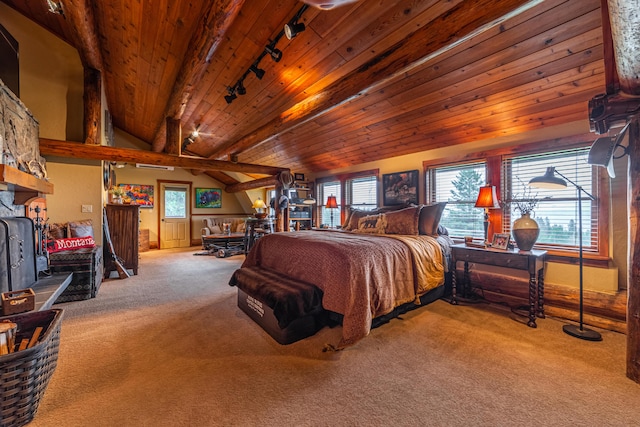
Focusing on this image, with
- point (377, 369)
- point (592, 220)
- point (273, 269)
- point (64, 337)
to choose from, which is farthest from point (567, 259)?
point (64, 337)

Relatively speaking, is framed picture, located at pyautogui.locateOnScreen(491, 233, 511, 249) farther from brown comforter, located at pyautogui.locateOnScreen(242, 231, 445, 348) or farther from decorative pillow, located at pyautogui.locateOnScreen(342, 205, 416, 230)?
decorative pillow, located at pyautogui.locateOnScreen(342, 205, 416, 230)

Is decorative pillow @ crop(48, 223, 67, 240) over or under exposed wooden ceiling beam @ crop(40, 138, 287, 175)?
under

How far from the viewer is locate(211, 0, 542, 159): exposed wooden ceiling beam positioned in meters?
1.79

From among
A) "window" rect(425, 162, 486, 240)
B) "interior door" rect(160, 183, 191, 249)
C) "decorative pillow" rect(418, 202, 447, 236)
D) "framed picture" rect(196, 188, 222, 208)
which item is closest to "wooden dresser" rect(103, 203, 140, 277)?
"interior door" rect(160, 183, 191, 249)

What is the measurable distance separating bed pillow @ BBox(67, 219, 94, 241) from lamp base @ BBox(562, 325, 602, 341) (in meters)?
5.92

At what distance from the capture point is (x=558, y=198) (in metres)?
2.89

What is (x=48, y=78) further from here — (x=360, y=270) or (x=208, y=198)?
(x=208, y=198)

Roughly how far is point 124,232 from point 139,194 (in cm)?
357

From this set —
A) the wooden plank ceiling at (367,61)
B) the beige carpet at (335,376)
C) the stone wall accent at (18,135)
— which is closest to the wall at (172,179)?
the wooden plank ceiling at (367,61)

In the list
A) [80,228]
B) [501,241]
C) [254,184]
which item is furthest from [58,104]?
[501,241]

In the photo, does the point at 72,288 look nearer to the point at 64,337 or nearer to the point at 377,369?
the point at 64,337

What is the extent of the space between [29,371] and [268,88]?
3.53 meters

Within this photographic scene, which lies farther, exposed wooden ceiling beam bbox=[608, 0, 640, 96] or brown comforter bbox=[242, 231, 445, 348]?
brown comforter bbox=[242, 231, 445, 348]

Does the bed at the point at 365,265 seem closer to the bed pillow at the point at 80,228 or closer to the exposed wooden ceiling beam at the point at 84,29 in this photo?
the bed pillow at the point at 80,228
